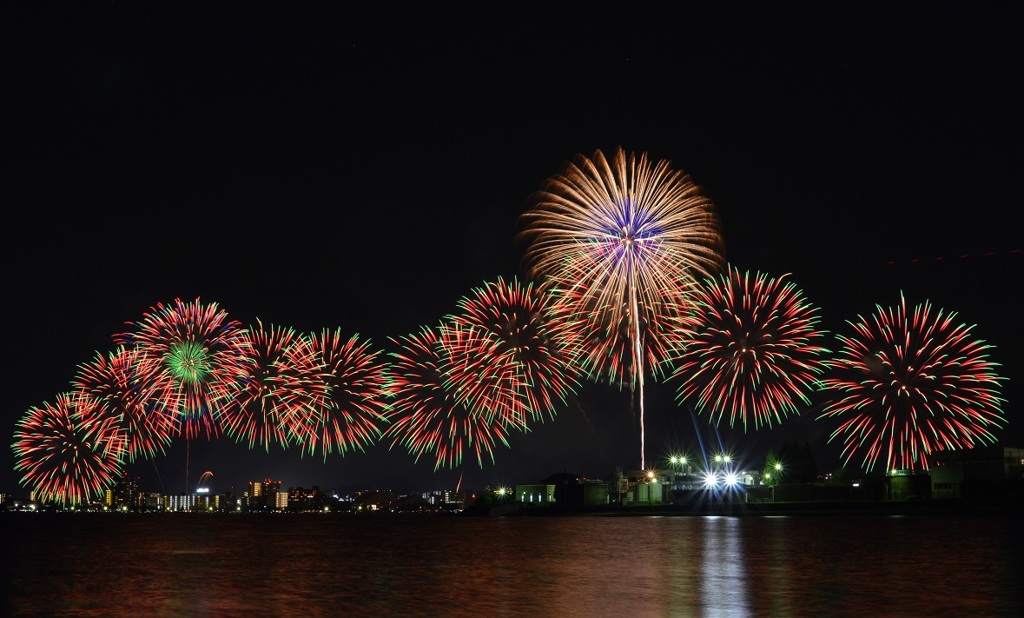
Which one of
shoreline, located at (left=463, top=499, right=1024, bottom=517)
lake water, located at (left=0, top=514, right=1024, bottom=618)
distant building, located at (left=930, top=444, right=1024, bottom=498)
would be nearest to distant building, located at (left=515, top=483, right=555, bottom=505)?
shoreline, located at (left=463, top=499, right=1024, bottom=517)

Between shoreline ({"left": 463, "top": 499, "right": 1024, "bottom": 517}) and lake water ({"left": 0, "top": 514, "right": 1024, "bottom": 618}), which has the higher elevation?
shoreline ({"left": 463, "top": 499, "right": 1024, "bottom": 517})

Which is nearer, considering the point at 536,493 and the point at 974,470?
the point at 974,470

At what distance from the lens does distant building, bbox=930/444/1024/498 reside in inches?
5162

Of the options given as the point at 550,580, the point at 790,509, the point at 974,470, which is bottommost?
the point at 550,580

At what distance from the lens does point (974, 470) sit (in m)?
135

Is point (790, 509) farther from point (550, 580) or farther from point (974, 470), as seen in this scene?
point (550, 580)

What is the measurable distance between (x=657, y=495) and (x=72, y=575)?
131m

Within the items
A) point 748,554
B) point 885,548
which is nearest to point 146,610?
point 748,554

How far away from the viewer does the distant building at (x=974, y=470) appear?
131125mm

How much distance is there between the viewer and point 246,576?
4509 cm

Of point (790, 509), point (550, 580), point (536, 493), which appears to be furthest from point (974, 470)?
point (550, 580)

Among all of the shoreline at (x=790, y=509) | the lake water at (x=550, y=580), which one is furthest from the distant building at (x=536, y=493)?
the lake water at (x=550, y=580)

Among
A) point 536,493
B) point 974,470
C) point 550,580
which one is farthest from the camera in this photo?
point 536,493

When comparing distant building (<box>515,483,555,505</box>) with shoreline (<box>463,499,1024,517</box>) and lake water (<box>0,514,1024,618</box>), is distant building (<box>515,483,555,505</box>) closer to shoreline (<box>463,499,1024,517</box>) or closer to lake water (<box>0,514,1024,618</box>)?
shoreline (<box>463,499,1024,517</box>)
